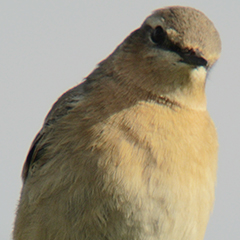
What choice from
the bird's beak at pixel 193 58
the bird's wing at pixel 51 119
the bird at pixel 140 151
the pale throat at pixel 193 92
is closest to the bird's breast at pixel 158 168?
the bird at pixel 140 151

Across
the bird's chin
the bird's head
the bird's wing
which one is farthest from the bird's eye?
the bird's wing

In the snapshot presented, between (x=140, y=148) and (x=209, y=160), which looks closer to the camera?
(x=140, y=148)

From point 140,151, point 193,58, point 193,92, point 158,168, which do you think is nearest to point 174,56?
point 193,58

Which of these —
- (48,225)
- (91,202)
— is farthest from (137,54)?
(48,225)

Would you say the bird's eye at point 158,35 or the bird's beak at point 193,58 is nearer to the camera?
the bird's beak at point 193,58

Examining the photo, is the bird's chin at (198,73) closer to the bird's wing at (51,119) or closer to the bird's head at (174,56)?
the bird's head at (174,56)

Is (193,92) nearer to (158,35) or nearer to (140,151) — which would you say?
(158,35)

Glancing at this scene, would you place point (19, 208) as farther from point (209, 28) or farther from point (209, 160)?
point (209, 28)
